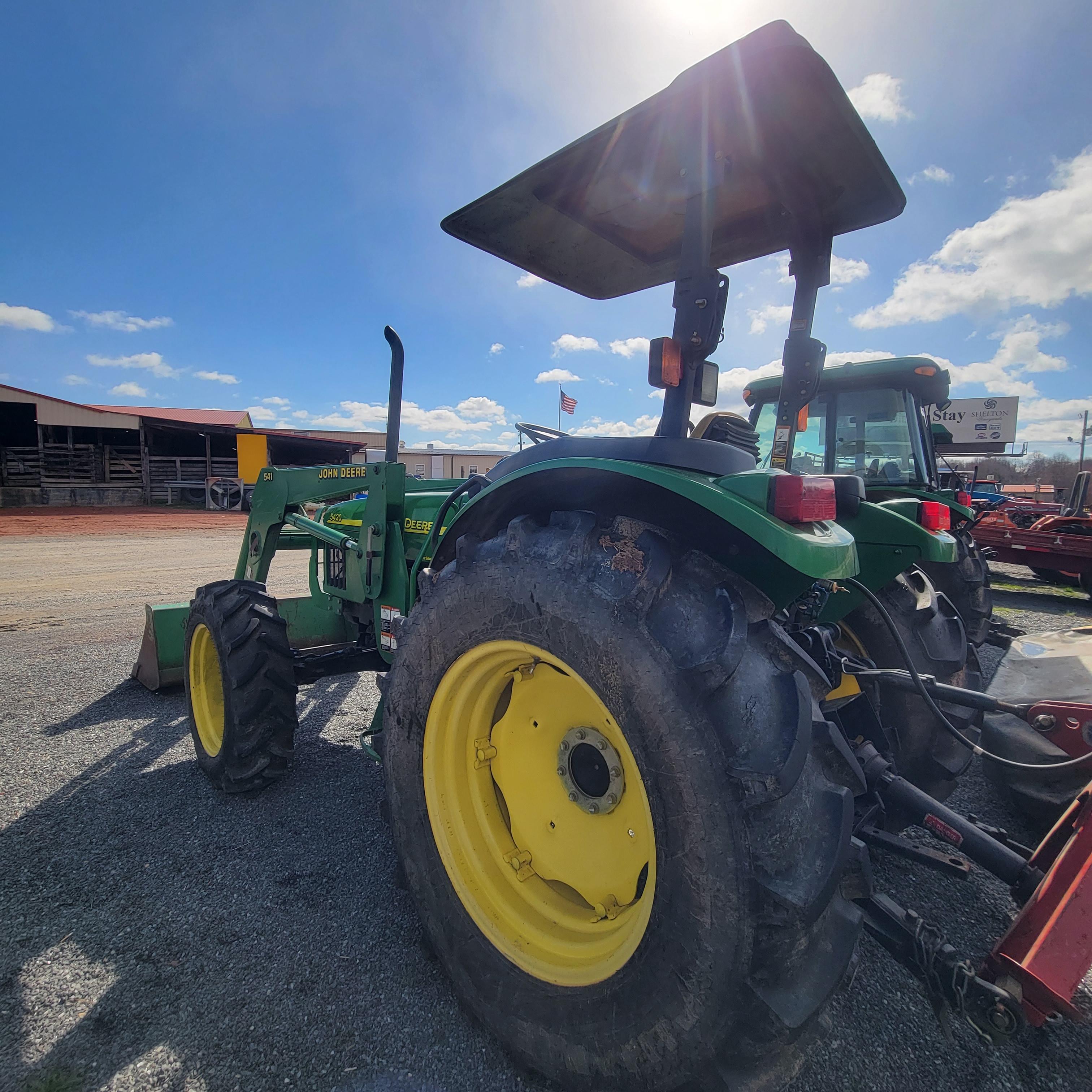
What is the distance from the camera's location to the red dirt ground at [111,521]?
50.0ft

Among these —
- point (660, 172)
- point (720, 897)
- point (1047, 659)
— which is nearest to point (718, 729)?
point (720, 897)

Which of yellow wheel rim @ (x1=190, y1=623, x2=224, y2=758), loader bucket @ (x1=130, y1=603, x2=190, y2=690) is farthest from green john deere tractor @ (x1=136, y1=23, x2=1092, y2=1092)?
loader bucket @ (x1=130, y1=603, x2=190, y2=690)

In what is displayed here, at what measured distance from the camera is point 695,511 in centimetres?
142

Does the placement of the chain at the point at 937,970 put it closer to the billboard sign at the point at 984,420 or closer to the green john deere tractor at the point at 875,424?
the green john deere tractor at the point at 875,424

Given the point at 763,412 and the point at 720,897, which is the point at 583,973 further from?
the point at 763,412

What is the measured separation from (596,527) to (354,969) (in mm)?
1363

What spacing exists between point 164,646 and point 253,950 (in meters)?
2.53

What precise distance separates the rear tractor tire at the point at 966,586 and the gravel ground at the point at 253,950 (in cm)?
122

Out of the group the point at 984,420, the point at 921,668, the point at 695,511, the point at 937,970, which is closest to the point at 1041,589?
the point at 921,668

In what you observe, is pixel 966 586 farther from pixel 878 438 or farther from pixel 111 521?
pixel 111 521

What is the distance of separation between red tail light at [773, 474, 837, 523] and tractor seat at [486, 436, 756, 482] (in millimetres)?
213

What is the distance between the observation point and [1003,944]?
1.19 meters

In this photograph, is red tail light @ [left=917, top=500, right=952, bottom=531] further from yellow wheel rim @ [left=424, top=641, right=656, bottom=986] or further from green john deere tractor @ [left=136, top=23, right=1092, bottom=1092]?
yellow wheel rim @ [left=424, top=641, right=656, bottom=986]

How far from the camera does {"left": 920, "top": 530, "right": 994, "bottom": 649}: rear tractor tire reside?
3604mm
